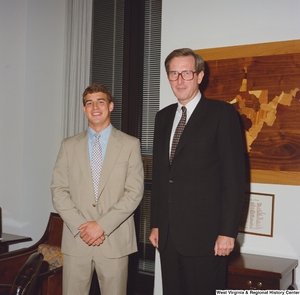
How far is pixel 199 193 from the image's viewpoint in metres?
2.28

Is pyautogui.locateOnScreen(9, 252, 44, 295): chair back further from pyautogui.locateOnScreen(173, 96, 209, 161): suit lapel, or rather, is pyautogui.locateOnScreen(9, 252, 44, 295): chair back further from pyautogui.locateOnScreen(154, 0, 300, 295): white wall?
pyautogui.locateOnScreen(154, 0, 300, 295): white wall

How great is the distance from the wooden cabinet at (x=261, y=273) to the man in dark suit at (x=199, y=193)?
1.51ft

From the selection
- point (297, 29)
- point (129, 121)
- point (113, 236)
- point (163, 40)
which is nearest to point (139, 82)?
point (129, 121)

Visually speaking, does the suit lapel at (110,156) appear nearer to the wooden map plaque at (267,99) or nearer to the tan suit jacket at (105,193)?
the tan suit jacket at (105,193)

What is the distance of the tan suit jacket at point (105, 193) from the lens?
8.64ft

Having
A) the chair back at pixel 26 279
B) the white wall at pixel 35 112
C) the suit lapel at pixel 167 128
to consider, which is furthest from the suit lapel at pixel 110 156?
the white wall at pixel 35 112

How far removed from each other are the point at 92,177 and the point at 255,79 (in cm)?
133

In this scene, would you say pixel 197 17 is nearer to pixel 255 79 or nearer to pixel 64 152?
pixel 255 79

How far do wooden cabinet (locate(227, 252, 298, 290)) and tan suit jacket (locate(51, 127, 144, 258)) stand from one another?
0.67m

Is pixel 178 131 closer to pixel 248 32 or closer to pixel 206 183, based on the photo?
Answer: pixel 206 183

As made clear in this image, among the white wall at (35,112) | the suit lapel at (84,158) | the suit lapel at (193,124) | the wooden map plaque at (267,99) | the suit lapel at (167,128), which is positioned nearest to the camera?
the suit lapel at (193,124)

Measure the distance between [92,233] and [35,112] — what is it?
7.62 ft

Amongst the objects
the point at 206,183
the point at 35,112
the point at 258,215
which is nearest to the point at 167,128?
the point at 206,183

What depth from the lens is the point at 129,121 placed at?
13.9 ft
